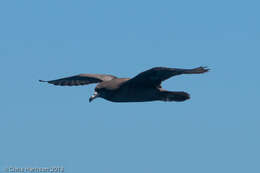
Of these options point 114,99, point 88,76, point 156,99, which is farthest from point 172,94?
point 88,76

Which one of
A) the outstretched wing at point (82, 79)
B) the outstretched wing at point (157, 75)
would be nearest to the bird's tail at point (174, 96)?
the outstretched wing at point (157, 75)

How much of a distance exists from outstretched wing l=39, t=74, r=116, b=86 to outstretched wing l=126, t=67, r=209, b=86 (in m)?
2.60

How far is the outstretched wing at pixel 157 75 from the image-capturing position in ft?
51.9

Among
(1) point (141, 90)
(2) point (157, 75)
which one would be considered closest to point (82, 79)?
(1) point (141, 90)

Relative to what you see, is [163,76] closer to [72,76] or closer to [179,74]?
[179,74]

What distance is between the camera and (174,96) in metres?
18.0

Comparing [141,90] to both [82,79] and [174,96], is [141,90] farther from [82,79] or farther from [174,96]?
[82,79]

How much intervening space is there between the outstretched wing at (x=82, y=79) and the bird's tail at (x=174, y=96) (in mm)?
2439

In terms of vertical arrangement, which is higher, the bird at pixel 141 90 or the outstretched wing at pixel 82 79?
the outstretched wing at pixel 82 79

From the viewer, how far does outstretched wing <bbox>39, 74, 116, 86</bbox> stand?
2005 centimetres

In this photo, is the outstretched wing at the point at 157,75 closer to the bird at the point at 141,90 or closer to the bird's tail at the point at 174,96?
the bird at the point at 141,90

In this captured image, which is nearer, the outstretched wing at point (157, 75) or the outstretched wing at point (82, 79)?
the outstretched wing at point (157, 75)

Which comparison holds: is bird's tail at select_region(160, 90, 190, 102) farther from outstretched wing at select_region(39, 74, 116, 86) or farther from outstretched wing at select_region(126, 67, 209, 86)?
outstretched wing at select_region(39, 74, 116, 86)

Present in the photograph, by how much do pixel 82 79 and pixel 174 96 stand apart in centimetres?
376
